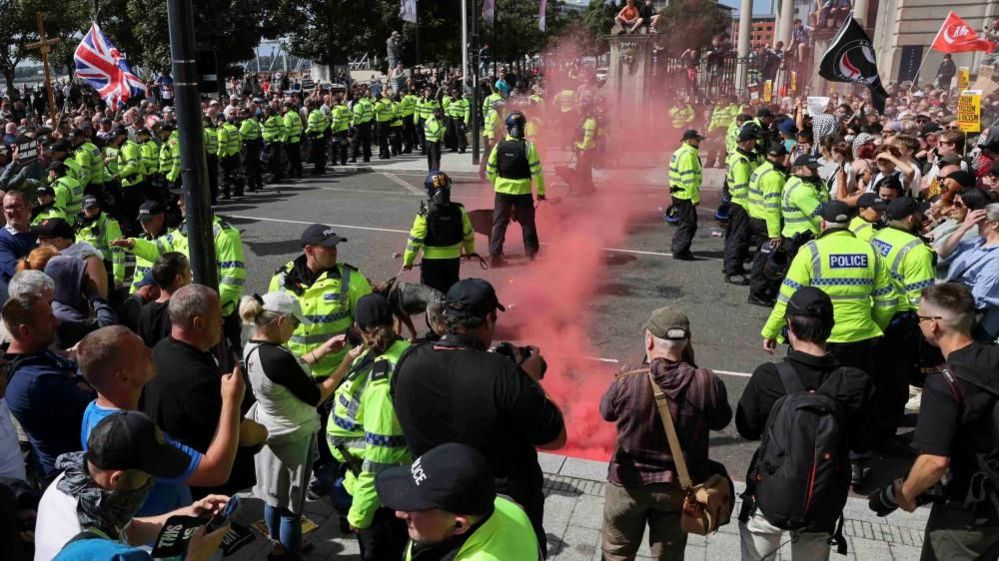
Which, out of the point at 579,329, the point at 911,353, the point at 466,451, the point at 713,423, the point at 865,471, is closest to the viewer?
the point at 466,451

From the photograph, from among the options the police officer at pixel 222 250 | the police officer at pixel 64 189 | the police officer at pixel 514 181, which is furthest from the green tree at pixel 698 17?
the police officer at pixel 222 250

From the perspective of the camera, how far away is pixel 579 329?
9.05 m

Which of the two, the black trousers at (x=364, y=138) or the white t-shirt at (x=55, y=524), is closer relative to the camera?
the white t-shirt at (x=55, y=524)

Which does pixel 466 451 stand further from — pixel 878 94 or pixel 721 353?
pixel 878 94

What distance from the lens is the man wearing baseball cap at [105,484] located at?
267 cm

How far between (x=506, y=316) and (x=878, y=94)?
7735 mm

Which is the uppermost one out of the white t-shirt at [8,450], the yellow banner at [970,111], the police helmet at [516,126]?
the yellow banner at [970,111]

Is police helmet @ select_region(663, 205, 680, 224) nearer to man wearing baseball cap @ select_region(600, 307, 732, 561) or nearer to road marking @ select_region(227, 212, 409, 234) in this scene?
road marking @ select_region(227, 212, 409, 234)

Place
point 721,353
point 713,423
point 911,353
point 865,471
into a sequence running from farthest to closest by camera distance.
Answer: point 721,353 < point 911,353 < point 865,471 < point 713,423

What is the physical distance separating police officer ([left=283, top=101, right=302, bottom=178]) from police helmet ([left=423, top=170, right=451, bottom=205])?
11.8 metres

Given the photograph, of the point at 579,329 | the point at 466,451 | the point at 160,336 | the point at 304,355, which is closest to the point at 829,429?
the point at 466,451

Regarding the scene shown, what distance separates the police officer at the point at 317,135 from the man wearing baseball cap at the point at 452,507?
18.4 meters

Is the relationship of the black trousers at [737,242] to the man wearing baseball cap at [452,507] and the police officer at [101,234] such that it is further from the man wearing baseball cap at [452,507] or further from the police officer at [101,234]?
the man wearing baseball cap at [452,507]

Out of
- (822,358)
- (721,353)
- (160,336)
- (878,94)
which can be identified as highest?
(878,94)
